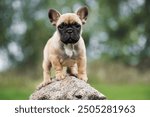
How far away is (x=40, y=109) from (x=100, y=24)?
490cm

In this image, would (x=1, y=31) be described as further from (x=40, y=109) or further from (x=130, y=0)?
(x=40, y=109)

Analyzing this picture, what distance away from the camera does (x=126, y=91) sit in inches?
203

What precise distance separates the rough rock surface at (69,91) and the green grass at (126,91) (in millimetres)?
1411

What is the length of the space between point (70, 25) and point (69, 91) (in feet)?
1.07

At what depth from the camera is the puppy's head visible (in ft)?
10.4

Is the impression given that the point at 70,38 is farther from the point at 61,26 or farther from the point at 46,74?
the point at 46,74

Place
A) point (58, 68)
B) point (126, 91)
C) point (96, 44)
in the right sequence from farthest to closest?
point (96, 44), point (126, 91), point (58, 68)

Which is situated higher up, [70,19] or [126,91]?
[126,91]

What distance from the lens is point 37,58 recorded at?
22.1 feet

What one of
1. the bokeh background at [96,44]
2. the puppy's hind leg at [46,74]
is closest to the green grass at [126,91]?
the bokeh background at [96,44]

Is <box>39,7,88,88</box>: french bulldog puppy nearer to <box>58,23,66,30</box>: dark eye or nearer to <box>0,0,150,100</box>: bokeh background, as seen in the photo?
<box>58,23,66,30</box>: dark eye

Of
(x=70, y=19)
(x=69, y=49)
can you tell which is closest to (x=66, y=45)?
(x=69, y=49)

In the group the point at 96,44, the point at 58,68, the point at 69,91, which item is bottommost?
the point at 69,91

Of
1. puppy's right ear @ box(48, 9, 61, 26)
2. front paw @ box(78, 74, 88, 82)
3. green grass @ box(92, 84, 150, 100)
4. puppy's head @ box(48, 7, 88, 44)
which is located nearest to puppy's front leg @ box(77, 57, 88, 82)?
front paw @ box(78, 74, 88, 82)
